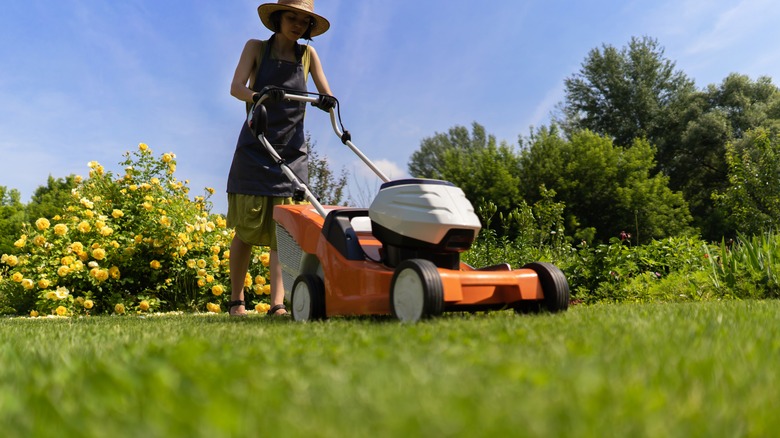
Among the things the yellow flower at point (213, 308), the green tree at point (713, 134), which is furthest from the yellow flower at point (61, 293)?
the green tree at point (713, 134)

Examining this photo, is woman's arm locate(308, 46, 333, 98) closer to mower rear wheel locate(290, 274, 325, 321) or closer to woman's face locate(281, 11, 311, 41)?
woman's face locate(281, 11, 311, 41)

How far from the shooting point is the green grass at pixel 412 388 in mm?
967

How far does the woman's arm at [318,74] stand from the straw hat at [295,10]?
0.63ft

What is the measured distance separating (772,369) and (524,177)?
26.3 metres

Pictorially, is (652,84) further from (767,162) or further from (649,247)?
(649,247)

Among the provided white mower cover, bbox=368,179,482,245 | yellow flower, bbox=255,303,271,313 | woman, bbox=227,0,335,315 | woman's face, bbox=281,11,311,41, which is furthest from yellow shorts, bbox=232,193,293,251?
yellow flower, bbox=255,303,271,313

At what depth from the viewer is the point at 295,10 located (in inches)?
169

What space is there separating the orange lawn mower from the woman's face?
143 cm

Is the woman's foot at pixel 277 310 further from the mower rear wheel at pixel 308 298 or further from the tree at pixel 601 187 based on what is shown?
the tree at pixel 601 187

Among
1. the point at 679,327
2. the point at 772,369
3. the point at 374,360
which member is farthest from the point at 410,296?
the point at 772,369

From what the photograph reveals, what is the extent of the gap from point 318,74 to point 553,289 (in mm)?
2594

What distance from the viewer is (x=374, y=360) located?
1.54 meters

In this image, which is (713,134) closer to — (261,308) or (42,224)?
(261,308)

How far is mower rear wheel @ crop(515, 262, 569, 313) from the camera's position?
308 cm
